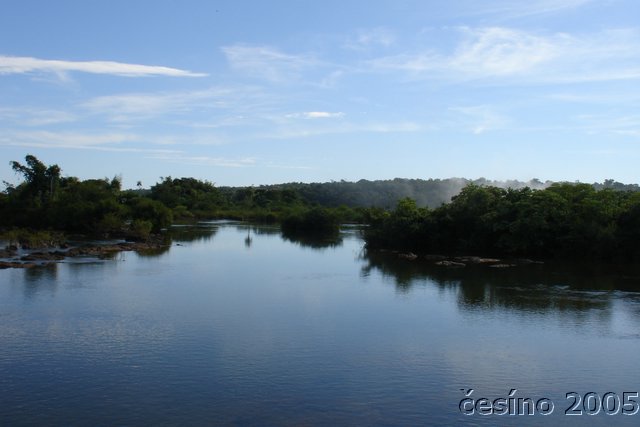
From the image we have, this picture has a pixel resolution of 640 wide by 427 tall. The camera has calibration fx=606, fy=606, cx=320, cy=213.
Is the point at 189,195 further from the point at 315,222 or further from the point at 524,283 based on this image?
the point at 524,283

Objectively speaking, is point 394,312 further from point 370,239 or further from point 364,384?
point 370,239

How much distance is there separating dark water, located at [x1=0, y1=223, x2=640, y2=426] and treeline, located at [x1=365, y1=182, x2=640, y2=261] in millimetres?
8729

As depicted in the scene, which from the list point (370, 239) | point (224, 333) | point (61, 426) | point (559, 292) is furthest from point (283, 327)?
point (370, 239)

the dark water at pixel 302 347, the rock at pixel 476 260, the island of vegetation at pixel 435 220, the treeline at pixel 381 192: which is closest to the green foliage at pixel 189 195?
the treeline at pixel 381 192

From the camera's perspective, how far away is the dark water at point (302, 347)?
45.0 ft

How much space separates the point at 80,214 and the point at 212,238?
13.0 metres

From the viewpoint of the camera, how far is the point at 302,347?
60.4ft

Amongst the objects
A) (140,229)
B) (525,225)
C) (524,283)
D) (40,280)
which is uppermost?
(525,225)

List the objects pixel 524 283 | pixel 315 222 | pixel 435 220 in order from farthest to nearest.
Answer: pixel 315 222, pixel 435 220, pixel 524 283

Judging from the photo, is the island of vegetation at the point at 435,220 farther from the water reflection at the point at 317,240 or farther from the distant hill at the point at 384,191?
the distant hill at the point at 384,191

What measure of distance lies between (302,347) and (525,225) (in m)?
30.0

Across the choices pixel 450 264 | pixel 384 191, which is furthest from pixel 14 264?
pixel 384 191

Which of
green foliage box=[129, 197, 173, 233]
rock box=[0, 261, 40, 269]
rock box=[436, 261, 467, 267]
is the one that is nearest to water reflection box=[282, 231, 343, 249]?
green foliage box=[129, 197, 173, 233]

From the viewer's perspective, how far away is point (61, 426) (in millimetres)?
12602
